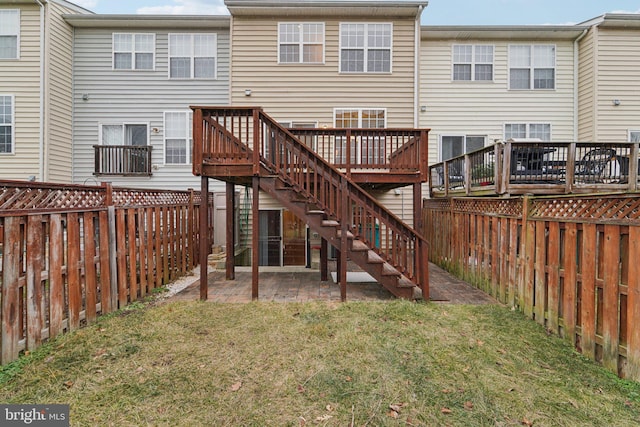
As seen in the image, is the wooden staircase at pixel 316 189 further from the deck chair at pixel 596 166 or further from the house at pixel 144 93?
the house at pixel 144 93

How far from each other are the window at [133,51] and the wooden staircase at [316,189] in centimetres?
708

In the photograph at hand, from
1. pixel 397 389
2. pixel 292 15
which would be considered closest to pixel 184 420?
pixel 397 389

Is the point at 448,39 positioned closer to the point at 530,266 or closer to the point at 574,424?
the point at 530,266

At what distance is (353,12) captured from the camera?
383 inches

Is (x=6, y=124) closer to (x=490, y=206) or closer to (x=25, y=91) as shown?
(x=25, y=91)

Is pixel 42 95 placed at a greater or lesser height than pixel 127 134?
greater

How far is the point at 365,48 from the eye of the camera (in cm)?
1003

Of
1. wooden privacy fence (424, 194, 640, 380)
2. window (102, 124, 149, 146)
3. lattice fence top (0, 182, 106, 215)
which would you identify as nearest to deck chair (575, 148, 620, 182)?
wooden privacy fence (424, 194, 640, 380)

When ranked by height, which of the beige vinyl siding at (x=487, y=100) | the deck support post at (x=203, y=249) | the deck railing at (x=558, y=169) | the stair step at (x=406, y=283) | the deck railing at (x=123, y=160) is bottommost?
the stair step at (x=406, y=283)

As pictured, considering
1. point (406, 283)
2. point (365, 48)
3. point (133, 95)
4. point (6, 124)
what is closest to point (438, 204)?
point (406, 283)

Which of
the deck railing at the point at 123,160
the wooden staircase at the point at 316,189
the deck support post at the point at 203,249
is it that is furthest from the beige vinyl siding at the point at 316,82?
the deck support post at the point at 203,249

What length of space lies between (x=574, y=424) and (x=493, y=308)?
103 inches

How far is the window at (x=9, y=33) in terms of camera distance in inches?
381

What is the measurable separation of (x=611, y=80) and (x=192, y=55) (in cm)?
1369
